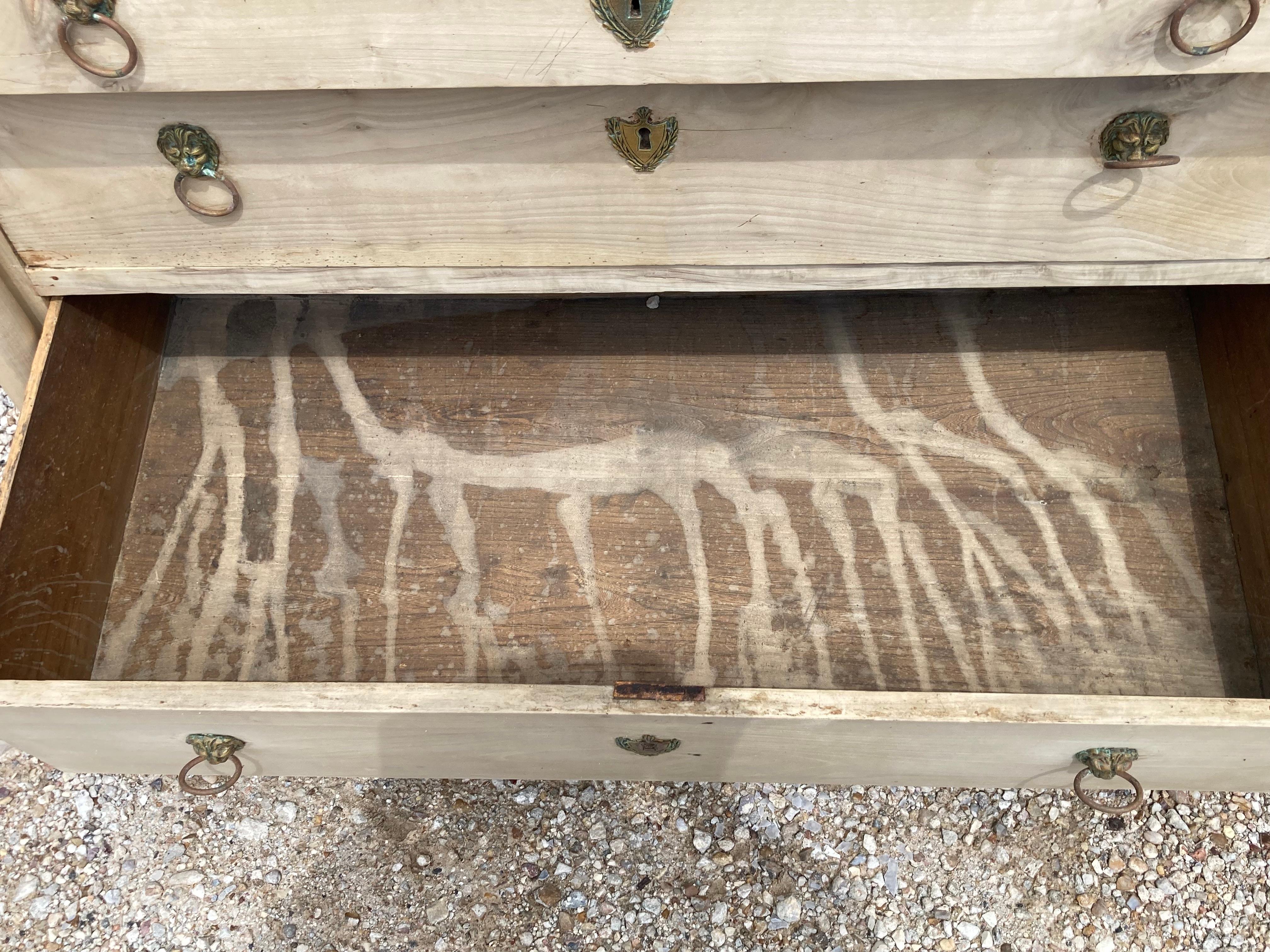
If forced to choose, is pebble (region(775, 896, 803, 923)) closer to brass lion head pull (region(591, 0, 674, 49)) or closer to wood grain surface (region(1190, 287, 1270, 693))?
wood grain surface (region(1190, 287, 1270, 693))

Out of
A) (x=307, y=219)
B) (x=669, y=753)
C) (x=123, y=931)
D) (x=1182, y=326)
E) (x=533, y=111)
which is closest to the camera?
(x=533, y=111)

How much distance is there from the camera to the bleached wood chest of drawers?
2.39 ft

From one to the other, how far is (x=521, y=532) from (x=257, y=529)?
1.19 ft

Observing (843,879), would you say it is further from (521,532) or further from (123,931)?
(123,931)

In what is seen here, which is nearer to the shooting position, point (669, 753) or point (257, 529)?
point (669, 753)

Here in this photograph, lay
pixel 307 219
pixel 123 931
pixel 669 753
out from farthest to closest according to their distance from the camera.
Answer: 1. pixel 123 931
2. pixel 669 753
3. pixel 307 219

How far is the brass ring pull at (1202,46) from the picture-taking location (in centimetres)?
66

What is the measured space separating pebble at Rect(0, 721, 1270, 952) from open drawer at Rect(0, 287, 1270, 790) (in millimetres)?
151

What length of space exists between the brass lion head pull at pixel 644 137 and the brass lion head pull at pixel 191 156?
388mm

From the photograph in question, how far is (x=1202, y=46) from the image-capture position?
2.27ft

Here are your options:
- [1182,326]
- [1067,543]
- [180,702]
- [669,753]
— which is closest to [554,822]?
[669,753]

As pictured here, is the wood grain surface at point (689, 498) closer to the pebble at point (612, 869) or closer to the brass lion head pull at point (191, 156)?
the pebble at point (612, 869)

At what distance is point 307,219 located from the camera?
2.98ft

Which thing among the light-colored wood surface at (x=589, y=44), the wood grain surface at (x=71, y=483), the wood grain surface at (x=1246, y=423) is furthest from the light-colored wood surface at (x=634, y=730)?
the light-colored wood surface at (x=589, y=44)
